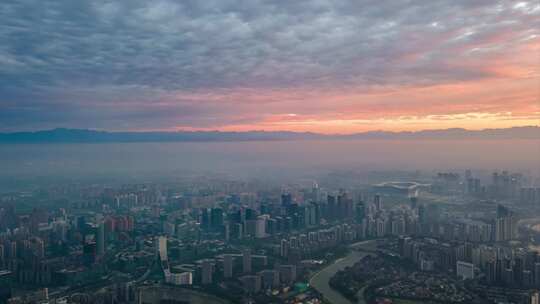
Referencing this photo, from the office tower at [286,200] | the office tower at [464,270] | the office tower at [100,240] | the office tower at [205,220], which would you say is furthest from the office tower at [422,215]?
the office tower at [100,240]

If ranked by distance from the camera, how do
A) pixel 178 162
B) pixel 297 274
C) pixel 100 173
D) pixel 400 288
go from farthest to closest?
1. pixel 178 162
2. pixel 100 173
3. pixel 297 274
4. pixel 400 288

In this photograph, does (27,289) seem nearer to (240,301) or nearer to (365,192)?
(240,301)

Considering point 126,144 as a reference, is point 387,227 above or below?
below

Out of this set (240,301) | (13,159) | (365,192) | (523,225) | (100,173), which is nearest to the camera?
(240,301)

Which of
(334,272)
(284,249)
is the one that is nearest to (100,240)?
(284,249)

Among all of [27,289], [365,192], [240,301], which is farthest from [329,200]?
[27,289]

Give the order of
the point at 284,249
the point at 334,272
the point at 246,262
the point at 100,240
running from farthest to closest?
the point at 284,249
the point at 100,240
the point at 246,262
the point at 334,272

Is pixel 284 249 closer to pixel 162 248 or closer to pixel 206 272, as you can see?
pixel 206 272

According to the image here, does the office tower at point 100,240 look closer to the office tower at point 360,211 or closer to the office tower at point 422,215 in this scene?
the office tower at point 360,211
